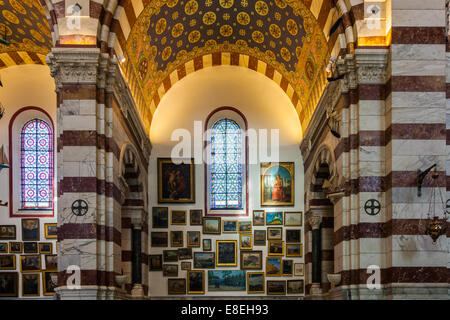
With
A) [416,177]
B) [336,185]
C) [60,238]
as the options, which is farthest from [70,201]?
[416,177]

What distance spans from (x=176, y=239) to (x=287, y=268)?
12.5 feet

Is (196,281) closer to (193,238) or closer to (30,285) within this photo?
(193,238)

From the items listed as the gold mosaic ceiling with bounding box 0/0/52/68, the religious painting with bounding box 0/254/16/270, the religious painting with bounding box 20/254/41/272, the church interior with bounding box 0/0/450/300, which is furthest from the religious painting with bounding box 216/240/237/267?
the gold mosaic ceiling with bounding box 0/0/52/68

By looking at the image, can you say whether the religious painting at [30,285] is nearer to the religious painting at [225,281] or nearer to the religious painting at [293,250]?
the religious painting at [225,281]

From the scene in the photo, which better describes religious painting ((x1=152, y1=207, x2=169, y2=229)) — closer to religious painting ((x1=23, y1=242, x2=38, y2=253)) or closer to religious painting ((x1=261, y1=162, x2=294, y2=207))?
religious painting ((x1=261, y1=162, x2=294, y2=207))

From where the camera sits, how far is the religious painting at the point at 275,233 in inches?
821

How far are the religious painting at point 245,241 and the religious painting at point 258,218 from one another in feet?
1.58

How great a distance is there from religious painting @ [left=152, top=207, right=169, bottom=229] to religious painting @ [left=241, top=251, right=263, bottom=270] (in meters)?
2.78

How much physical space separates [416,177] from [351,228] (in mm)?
1736

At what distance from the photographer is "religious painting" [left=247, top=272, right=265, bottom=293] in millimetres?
20625

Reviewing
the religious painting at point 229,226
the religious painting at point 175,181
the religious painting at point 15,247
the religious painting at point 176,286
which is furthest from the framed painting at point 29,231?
the religious painting at point 229,226

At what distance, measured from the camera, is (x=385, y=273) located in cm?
1288
